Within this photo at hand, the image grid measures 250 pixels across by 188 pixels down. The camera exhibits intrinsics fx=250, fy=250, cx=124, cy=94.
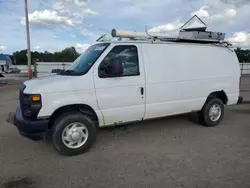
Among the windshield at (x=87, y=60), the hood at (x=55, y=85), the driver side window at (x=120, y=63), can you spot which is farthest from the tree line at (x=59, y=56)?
the hood at (x=55, y=85)

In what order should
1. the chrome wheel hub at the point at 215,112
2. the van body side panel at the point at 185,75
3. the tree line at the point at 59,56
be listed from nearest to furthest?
the van body side panel at the point at 185,75 → the chrome wheel hub at the point at 215,112 → the tree line at the point at 59,56

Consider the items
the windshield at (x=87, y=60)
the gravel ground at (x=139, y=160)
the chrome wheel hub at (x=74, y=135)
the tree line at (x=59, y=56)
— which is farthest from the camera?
the tree line at (x=59, y=56)

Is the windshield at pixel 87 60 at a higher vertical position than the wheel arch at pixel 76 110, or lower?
higher

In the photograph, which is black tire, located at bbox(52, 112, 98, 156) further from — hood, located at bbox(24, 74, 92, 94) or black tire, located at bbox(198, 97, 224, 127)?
black tire, located at bbox(198, 97, 224, 127)

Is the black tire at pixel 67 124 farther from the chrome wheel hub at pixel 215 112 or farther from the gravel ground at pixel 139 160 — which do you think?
the chrome wheel hub at pixel 215 112

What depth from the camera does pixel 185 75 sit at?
5793mm

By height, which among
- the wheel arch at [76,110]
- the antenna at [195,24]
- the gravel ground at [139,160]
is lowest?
the gravel ground at [139,160]

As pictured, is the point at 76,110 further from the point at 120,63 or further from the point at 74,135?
the point at 120,63

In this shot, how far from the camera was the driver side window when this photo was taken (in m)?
4.61

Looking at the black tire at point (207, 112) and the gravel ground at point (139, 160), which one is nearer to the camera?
the gravel ground at point (139, 160)

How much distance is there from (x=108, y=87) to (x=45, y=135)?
144 cm

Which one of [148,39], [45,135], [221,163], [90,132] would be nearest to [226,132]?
[221,163]

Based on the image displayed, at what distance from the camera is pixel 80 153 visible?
4664mm

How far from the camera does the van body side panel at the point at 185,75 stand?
5344mm
